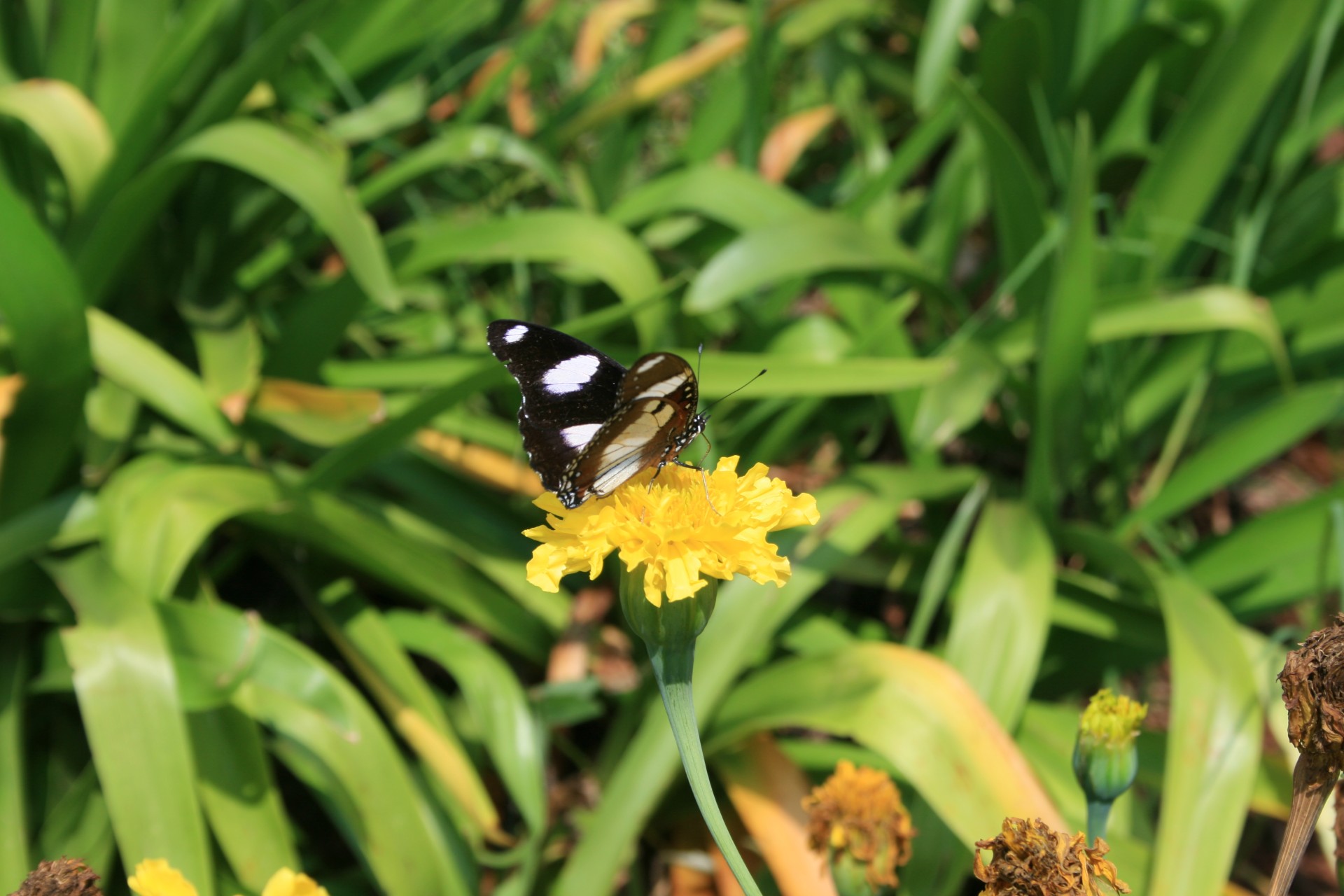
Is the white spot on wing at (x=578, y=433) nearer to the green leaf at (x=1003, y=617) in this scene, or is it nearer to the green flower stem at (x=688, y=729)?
the green flower stem at (x=688, y=729)

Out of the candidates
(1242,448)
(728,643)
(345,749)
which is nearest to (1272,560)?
(1242,448)

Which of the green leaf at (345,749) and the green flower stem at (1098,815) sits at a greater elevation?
the green flower stem at (1098,815)

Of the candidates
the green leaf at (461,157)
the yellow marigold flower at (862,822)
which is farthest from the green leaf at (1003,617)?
the green leaf at (461,157)

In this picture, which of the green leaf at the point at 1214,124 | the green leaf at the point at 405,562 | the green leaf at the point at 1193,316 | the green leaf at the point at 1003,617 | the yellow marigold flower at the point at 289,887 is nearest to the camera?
the yellow marigold flower at the point at 289,887

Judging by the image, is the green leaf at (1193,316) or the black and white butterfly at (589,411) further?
the green leaf at (1193,316)

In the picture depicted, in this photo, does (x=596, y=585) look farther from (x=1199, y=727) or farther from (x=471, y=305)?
(x=1199, y=727)

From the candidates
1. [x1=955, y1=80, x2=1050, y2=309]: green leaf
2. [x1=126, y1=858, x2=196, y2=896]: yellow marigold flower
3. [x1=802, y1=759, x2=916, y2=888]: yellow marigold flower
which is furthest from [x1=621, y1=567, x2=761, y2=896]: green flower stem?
[x1=955, y1=80, x2=1050, y2=309]: green leaf

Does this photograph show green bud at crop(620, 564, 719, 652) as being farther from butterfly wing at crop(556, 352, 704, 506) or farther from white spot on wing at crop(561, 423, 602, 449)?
white spot on wing at crop(561, 423, 602, 449)

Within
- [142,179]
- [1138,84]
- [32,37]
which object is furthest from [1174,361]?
[32,37]

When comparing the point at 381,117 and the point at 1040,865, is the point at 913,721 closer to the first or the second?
the point at 1040,865
